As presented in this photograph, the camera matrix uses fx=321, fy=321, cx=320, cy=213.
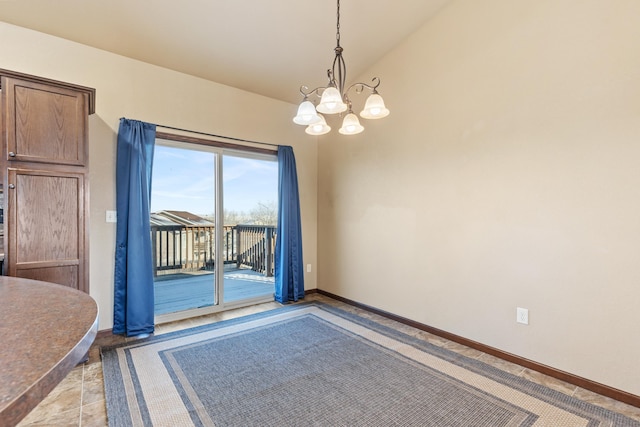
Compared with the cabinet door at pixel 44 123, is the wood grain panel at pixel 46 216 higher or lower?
lower

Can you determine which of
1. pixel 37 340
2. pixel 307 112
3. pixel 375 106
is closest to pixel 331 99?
A: pixel 307 112

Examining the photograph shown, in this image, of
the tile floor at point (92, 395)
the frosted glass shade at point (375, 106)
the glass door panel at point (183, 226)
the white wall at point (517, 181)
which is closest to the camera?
the tile floor at point (92, 395)

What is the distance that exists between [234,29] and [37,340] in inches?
127

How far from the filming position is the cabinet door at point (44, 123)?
2.36 meters

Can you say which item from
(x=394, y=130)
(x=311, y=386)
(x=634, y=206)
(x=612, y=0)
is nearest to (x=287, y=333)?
(x=311, y=386)

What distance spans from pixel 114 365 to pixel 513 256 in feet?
11.2

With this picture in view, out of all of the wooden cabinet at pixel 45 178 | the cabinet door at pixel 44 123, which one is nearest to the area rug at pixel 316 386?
the wooden cabinet at pixel 45 178

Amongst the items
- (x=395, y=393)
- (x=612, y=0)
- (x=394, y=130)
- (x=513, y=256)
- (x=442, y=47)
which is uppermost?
(x=442, y=47)

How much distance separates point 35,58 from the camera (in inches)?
111

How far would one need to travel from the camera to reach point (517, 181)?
8.84 ft

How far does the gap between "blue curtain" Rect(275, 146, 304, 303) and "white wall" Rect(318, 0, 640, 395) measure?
3.51 ft

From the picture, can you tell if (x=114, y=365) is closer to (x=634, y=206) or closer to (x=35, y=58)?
(x=35, y=58)

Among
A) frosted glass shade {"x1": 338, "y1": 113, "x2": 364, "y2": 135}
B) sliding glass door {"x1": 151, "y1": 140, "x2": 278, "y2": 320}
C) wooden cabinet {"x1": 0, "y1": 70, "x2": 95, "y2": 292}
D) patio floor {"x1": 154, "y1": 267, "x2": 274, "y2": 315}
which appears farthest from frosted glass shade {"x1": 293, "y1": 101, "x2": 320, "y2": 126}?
patio floor {"x1": 154, "y1": 267, "x2": 274, "y2": 315}

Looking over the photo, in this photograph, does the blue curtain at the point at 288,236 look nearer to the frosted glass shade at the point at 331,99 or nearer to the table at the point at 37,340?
the frosted glass shade at the point at 331,99
